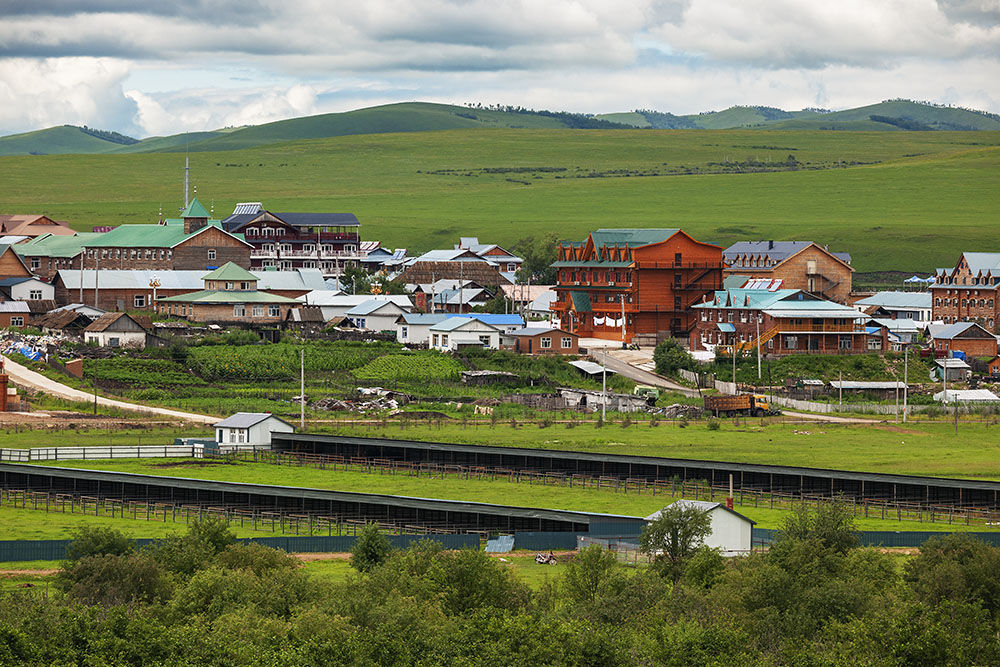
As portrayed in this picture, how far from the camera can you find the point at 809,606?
41562mm

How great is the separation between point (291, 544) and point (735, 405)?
4125cm

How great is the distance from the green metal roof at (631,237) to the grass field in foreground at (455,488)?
51097mm

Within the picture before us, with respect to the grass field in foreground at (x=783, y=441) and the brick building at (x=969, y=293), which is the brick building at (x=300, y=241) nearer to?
the brick building at (x=969, y=293)

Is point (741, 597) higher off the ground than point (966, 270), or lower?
lower

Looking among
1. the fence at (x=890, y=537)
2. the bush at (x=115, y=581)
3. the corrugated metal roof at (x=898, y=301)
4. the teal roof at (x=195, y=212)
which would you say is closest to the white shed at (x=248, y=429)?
the fence at (x=890, y=537)

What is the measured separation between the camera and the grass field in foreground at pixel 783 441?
7238 cm

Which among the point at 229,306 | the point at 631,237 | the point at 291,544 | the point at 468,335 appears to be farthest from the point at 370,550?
the point at 631,237

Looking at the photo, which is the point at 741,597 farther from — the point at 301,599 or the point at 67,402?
the point at 67,402

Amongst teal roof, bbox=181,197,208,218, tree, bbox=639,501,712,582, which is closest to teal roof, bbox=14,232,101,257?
teal roof, bbox=181,197,208,218

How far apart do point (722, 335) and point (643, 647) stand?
2846 inches

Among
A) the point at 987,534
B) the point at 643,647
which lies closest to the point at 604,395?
the point at 987,534

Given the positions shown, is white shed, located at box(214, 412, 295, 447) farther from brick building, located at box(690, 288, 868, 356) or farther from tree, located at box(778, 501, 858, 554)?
brick building, located at box(690, 288, 868, 356)

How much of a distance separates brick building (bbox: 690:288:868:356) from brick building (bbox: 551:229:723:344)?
672 centimetres

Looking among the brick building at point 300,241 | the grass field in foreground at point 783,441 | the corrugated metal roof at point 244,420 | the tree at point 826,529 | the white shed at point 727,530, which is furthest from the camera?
the brick building at point 300,241
